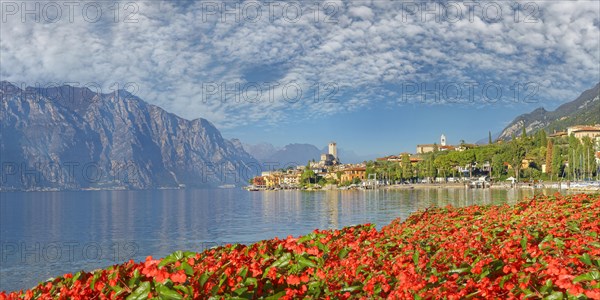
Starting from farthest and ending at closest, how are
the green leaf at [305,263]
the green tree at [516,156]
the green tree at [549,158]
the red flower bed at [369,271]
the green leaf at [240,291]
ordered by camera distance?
the green tree at [516,156], the green tree at [549,158], the green leaf at [305,263], the red flower bed at [369,271], the green leaf at [240,291]

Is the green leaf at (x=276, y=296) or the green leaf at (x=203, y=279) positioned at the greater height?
the green leaf at (x=203, y=279)

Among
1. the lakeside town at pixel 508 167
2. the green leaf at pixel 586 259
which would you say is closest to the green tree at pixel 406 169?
the lakeside town at pixel 508 167

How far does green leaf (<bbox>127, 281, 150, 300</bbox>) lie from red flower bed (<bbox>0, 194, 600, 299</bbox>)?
0.01 meters

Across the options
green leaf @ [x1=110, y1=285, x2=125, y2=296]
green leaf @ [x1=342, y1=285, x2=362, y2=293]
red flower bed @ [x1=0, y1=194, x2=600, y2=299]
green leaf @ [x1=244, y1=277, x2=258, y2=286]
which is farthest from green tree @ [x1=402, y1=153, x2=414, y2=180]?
green leaf @ [x1=110, y1=285, x2=125, y2=296]

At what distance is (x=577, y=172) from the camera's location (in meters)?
111

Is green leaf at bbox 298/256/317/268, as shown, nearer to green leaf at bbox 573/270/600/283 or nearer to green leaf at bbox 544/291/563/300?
green leaf at bbox 544/291/563/300

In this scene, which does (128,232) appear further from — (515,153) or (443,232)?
(515,153)

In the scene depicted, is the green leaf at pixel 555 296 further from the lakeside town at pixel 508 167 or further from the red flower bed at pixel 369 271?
the lakeside town at pixel 508 167

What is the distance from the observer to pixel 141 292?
14.1 feet

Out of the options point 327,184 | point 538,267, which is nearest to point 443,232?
point 538,267

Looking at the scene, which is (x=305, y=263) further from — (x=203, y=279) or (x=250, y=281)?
(x=203, y=279)

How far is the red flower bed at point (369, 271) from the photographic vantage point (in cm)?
418

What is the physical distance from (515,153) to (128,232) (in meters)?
104

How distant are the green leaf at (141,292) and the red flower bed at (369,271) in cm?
1
